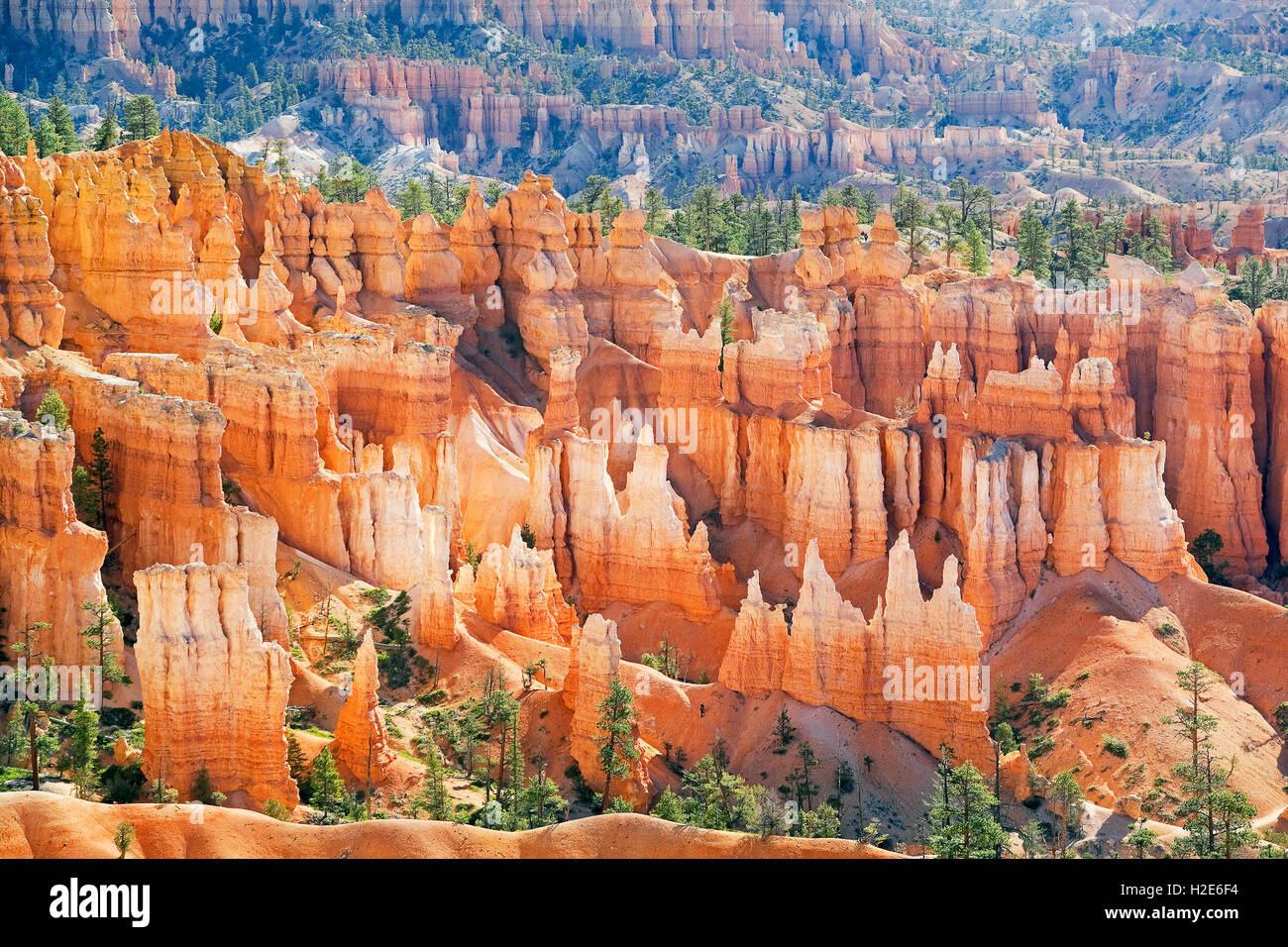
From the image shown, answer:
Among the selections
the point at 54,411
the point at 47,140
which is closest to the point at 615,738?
the point at 54,411

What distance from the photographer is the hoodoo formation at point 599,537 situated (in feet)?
191

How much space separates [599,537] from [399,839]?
36.9m

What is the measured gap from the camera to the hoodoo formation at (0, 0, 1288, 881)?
5828cm

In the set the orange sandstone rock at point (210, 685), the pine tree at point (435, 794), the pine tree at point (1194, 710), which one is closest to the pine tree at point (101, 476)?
the orange sandstone rock at point (210, 685)

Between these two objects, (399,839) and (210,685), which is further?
(210,685)

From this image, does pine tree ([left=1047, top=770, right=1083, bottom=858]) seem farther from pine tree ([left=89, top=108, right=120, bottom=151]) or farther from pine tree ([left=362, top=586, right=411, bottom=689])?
pine tree ([left=89, top=108, right=120, bottom=151])

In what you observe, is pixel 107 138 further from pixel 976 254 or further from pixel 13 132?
pixel 976 254

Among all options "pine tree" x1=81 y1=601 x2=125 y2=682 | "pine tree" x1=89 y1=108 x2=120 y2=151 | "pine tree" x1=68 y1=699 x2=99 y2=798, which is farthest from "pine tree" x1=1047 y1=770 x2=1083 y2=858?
"pine tree" x1=89 y1=108 x2=120 y2=151

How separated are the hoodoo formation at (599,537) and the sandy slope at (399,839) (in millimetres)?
117

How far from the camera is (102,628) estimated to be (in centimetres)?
6103

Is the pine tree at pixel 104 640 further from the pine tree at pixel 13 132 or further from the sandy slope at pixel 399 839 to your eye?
the pine tree at pixel 13 132

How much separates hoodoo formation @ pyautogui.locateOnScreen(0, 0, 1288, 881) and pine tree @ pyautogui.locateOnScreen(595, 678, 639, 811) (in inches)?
11.4

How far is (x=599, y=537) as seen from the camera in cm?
8694
